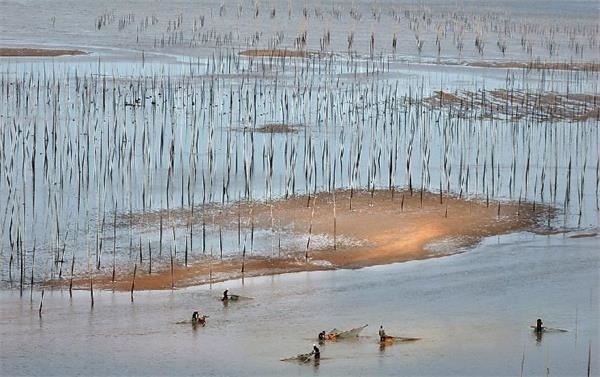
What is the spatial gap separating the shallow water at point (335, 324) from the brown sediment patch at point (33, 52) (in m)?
21.3

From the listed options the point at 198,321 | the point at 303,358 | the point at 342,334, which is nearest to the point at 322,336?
the point at 342,334

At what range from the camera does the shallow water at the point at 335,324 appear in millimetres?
11984

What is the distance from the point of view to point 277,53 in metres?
36.9

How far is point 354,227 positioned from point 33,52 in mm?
20207

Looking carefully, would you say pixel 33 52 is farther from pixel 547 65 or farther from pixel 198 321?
pixel 198 321

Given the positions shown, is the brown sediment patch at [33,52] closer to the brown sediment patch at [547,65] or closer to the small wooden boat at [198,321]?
the brown sediment patch at [547,65]

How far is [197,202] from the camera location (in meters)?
18.4

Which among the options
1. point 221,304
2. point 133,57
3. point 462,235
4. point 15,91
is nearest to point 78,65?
point 133,57

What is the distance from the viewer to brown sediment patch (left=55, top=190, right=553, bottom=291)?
15.2 metres

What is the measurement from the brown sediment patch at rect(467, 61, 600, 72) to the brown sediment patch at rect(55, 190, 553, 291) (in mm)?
16791

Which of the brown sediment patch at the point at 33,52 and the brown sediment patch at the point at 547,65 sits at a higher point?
the brown sediment patch at the point at 33,52

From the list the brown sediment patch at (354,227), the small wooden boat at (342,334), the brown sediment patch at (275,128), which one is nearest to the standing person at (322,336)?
the small wooden boat at (342,334)

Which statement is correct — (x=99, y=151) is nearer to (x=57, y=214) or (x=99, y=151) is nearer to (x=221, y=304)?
(x=57, y=214)

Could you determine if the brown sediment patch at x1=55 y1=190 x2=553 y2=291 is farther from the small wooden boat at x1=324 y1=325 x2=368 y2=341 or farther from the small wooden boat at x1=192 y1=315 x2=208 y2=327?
the small wooden boat at x1=324 y1=325 x2=368 y2=341
